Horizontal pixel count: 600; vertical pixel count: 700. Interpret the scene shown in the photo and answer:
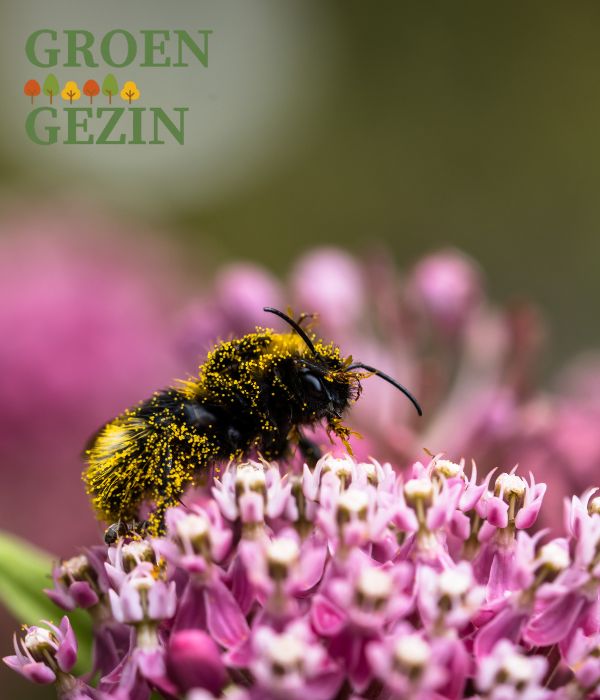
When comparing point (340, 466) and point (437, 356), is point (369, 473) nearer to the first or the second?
point (340, 466)

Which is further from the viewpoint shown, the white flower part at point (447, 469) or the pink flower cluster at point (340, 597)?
the white flower part at point (447, 469)

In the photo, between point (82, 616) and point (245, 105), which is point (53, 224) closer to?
point (82, 616)

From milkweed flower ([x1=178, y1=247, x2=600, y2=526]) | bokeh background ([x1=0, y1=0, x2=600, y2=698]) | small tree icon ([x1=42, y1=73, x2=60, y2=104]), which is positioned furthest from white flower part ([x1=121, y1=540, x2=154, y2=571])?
bokeh background ([x1=0, y1=0, x2=600, y2=698])

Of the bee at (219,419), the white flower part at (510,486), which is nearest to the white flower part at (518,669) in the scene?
the white flower part at (510,486)

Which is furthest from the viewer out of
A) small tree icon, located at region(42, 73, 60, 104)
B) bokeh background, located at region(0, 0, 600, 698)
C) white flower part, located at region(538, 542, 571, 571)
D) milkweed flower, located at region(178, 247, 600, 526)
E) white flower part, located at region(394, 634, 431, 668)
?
bokeh background, located at region(0, 0, 600, 698)

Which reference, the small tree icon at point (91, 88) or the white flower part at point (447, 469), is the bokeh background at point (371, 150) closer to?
the small tree icon at point (91, 88)

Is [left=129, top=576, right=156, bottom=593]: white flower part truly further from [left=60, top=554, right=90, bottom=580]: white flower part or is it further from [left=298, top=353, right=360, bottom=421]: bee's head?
[left=298, top=353, right=360, bottom=421]: bee's head

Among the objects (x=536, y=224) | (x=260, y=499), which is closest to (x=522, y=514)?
(x=260, y=499)

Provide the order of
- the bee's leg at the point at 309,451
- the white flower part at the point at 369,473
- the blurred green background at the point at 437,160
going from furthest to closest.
A: the blurred green background at the point at 437,160
the bee's leg at the point at 309,451
the white flower part at the point at 369,473
